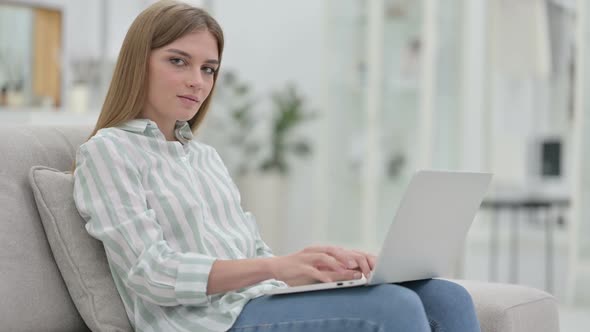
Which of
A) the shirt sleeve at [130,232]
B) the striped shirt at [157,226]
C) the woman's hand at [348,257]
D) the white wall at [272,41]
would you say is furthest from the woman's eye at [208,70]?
the white wall at [272,41]

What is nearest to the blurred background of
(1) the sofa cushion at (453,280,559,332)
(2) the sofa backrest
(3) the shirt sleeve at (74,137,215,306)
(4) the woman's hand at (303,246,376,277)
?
(1) the sofa cushion at (453,280,559,332)

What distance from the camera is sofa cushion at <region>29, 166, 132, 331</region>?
1.73 meters

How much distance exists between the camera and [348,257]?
159cm

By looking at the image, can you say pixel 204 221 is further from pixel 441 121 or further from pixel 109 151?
pixel 441 121

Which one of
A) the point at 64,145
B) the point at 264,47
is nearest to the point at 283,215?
the point at 264,47

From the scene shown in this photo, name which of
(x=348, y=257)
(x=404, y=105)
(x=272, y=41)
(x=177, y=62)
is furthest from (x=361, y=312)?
(x=272, y=41)

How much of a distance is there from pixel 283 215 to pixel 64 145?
12.8ft

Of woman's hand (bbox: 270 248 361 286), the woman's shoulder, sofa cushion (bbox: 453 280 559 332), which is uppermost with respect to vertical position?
the woman's shoulder

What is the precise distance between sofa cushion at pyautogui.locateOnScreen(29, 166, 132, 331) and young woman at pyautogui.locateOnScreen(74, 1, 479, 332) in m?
0.04

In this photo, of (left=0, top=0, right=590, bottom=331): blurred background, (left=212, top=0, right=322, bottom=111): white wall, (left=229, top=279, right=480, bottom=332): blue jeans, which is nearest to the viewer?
(left=229, top=279, right=480, bottom=332): blue jeans

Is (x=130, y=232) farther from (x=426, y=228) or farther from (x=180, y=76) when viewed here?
(x=426, y=228)

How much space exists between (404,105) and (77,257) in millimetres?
3730

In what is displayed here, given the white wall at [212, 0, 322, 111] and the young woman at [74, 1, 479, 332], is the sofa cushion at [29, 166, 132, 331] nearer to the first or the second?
the young woman at [74, 1, 479, 332]

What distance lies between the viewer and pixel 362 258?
1662 mm
